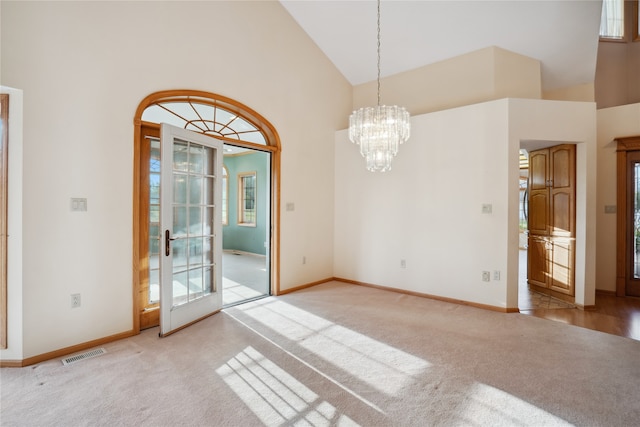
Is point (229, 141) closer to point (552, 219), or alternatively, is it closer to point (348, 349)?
point (348, 349)

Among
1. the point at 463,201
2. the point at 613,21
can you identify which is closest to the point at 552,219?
the point at 463,201

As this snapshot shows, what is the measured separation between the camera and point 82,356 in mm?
2748

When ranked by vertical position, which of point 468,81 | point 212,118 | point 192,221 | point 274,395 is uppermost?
point 468,81

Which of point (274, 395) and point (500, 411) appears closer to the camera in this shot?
point (500, 411)

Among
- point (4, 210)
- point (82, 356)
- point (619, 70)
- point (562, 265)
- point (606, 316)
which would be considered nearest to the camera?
point (4, 210)

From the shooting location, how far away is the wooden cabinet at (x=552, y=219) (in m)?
4.26

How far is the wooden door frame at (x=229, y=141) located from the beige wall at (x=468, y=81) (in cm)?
234

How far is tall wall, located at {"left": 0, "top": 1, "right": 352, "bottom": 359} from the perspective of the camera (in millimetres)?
2592

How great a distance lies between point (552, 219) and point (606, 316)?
136cm

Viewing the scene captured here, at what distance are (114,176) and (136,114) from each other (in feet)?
2.13

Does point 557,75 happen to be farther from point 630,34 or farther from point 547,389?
point 547,389

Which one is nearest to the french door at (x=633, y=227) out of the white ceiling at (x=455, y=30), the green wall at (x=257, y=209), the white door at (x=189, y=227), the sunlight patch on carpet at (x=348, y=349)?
the white ceiling at (x=455, y=30)

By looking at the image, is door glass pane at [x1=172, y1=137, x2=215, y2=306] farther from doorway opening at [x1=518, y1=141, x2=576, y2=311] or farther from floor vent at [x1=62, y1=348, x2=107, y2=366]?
doorway opening at [x1=518, y1=141, x2=576, y2=311]

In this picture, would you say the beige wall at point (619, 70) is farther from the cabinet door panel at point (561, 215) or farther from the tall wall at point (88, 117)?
the tall wall at point (88, 117)
